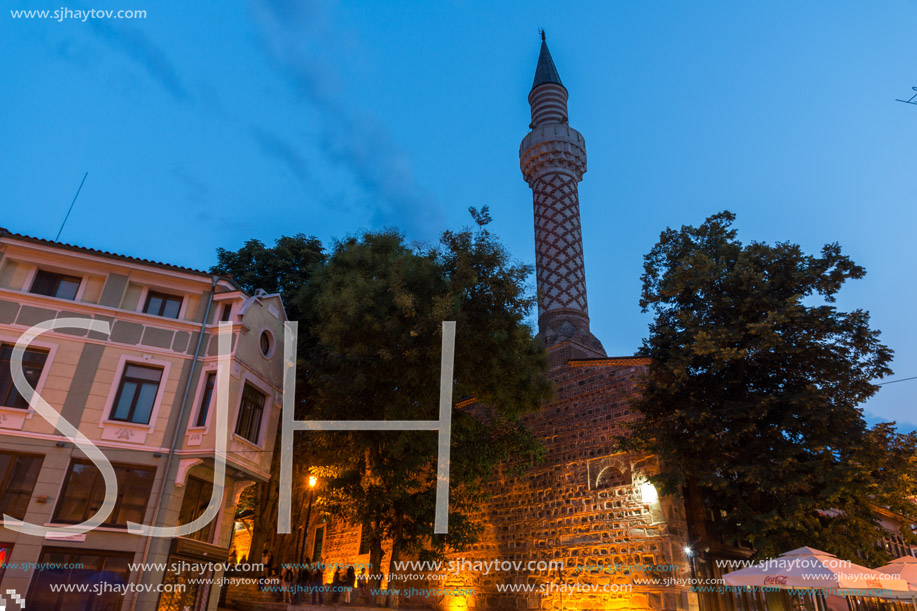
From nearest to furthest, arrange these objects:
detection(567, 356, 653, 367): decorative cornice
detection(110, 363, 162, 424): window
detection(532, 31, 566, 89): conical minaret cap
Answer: detection(110, 363, 162, 424): window → detection(567, 356, 653, 367): decorative cornice → detection(532, 31, 566, 89): conical minaret cap

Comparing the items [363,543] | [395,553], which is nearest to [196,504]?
[395,553]

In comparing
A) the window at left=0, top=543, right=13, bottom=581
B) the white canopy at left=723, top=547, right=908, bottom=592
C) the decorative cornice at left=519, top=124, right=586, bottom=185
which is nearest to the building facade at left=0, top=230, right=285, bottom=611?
the window at left=0, top=543, right=13, bottom=581

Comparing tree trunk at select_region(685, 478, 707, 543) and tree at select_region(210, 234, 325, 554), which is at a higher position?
tree at select_region(210, 234, 325, 554)

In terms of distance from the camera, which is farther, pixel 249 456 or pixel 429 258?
pixel 429 258

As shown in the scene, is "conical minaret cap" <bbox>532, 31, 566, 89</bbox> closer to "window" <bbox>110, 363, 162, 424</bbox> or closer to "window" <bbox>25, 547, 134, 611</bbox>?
"window" <bbox>110, 363, 162, 424</bbox>

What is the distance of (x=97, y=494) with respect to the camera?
37.0ft

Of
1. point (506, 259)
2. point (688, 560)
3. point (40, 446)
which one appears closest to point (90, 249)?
point (40, 446)

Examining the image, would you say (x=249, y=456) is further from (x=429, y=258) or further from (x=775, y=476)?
(x=775, y=476)

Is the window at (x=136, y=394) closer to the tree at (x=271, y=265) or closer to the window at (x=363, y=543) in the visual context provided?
the tree at (x=271, y=265)

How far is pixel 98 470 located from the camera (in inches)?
449

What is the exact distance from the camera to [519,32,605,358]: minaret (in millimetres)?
21062

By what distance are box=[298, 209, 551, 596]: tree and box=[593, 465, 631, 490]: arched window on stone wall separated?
8.77ft

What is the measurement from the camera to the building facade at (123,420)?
35.1 ft

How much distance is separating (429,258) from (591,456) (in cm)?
687
